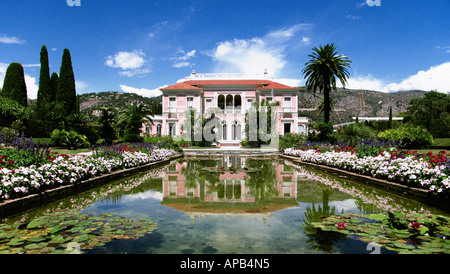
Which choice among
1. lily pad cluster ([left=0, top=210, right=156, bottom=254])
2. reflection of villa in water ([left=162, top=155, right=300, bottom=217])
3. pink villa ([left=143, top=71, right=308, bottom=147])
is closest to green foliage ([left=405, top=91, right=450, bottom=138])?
pink villa ([left=143, top=71, right=308, bottom=147])

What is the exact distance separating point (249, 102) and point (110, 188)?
27702 mm

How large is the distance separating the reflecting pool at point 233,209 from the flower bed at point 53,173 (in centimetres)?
44

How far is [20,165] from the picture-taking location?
5.23 m

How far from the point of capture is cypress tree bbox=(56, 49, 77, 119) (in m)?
28.7

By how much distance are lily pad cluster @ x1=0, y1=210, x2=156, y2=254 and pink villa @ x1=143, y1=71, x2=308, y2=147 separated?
28.3 metres

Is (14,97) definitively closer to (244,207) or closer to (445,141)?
(244,207)

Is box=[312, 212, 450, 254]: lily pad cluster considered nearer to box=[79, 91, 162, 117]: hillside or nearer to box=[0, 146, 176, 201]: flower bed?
box=[0, 146, 176, 201]: flower bed

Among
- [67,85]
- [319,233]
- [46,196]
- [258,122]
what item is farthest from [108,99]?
[319,233]

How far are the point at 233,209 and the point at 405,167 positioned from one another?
398cm

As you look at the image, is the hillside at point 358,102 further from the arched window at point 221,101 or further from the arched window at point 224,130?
the arched window at point 224,130

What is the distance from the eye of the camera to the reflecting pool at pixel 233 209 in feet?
10.4

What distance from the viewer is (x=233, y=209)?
4.93m

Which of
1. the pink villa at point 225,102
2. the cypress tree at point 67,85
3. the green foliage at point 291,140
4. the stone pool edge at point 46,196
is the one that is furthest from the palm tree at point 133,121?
the stone pool edge at point 46,196

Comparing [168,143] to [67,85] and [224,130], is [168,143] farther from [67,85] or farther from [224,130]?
[67,85]
